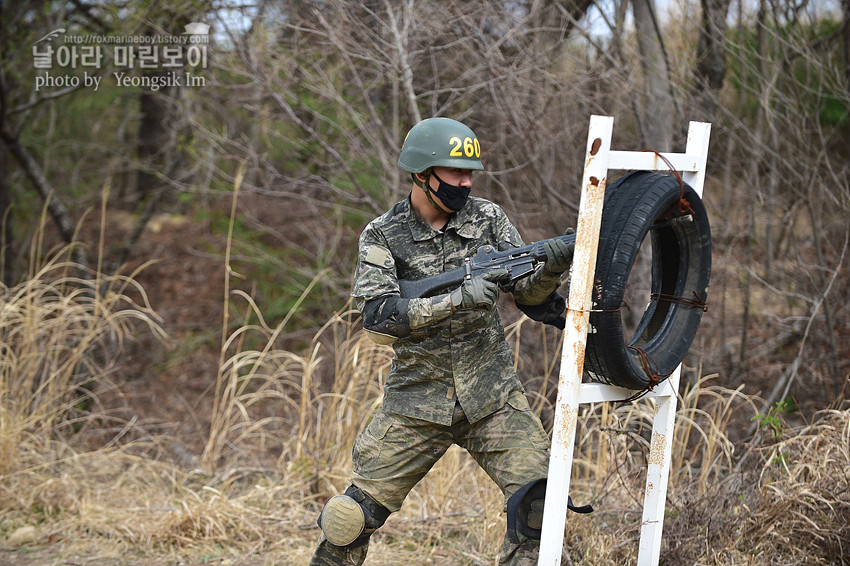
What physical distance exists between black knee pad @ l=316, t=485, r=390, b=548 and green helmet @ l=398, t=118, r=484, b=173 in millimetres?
1379

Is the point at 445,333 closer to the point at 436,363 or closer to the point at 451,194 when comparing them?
the point at 436,363

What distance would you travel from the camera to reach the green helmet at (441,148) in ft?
10.0

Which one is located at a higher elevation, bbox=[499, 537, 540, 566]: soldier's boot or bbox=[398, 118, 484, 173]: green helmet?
bbox=[398, 118, 484, 173]: green helmet

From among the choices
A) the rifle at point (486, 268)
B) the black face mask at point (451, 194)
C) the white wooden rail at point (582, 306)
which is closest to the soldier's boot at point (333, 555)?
the white wooden rail at point (582, 306)

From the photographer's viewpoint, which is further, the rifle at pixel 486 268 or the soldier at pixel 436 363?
the soldier at pixel 436 363

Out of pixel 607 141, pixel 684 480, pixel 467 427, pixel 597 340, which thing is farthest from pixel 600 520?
pixel 607 141


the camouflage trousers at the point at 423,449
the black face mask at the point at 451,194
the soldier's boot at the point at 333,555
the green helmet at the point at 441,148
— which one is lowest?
the soldier's boot at the point at 333,555

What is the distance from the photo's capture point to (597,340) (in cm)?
276

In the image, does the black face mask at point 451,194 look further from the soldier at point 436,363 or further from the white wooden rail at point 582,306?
the white wooden rail at point 582,306

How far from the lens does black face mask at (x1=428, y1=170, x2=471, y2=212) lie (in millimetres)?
3098

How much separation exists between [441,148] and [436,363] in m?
0.89

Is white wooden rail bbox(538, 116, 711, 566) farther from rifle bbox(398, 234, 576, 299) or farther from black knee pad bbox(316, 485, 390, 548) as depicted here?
black knee pad bbox(316, 485, 390, 548)

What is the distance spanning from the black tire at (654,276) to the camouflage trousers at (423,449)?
0.39m

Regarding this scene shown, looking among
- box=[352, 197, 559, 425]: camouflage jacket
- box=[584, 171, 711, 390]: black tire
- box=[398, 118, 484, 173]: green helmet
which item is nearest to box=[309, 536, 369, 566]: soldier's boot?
box=[352, 197, 559, 425]: camouflage jacket
